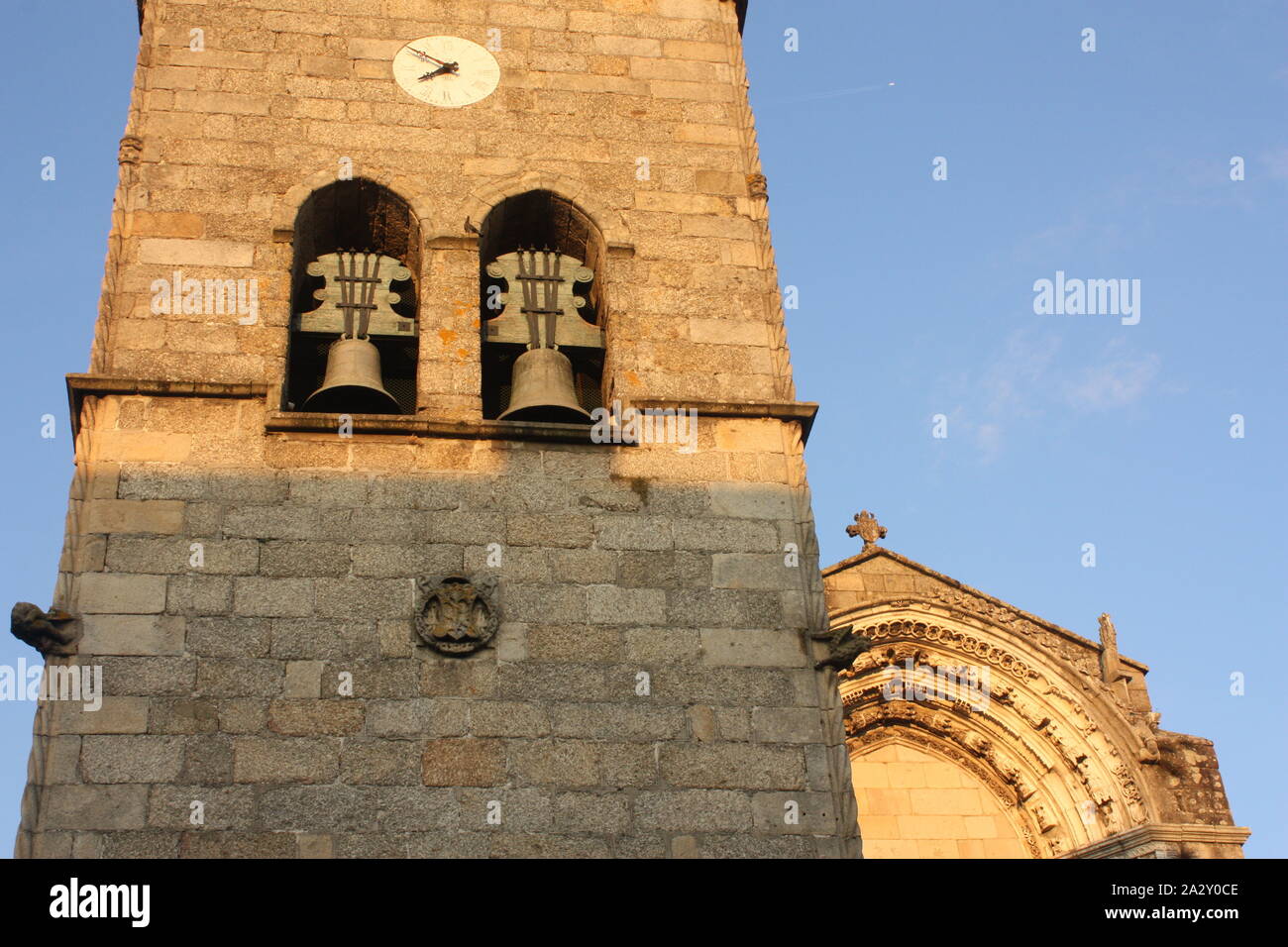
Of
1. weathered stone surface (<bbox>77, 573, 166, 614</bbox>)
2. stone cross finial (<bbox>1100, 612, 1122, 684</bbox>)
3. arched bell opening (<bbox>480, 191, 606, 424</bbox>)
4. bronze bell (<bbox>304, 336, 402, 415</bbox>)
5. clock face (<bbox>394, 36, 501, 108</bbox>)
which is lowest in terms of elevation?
weathered stone surface (<bbox>77, 573, 166, 614</bbox>)

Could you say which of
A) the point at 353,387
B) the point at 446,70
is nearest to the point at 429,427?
the point at 353,387

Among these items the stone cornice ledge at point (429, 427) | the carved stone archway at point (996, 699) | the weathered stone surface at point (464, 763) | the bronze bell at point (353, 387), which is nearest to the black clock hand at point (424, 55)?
the bronze bell at point (353, 387)

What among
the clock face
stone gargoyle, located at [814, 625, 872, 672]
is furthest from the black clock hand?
stone gargoyle, located at [814, 625, 872, 672]

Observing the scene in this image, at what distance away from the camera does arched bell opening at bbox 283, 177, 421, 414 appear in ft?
31.4

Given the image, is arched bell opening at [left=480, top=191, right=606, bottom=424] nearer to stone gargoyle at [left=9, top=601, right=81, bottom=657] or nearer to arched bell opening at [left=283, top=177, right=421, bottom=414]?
arched bell opening at [left=283, top=177, right=421, bottom=414]

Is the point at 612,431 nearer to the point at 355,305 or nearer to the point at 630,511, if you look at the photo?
the point at 630,511

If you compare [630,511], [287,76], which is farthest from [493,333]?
[287,76]

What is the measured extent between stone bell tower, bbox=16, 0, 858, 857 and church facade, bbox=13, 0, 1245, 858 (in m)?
0.02

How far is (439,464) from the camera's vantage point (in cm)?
893

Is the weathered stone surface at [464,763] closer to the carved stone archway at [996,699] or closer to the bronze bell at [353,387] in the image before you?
the bronze bell at [353,387]

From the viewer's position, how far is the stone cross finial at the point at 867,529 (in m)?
14.0

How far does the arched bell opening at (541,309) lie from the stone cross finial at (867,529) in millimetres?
4450

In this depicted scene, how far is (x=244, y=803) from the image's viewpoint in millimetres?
7566

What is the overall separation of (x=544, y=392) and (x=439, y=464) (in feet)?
3.09
